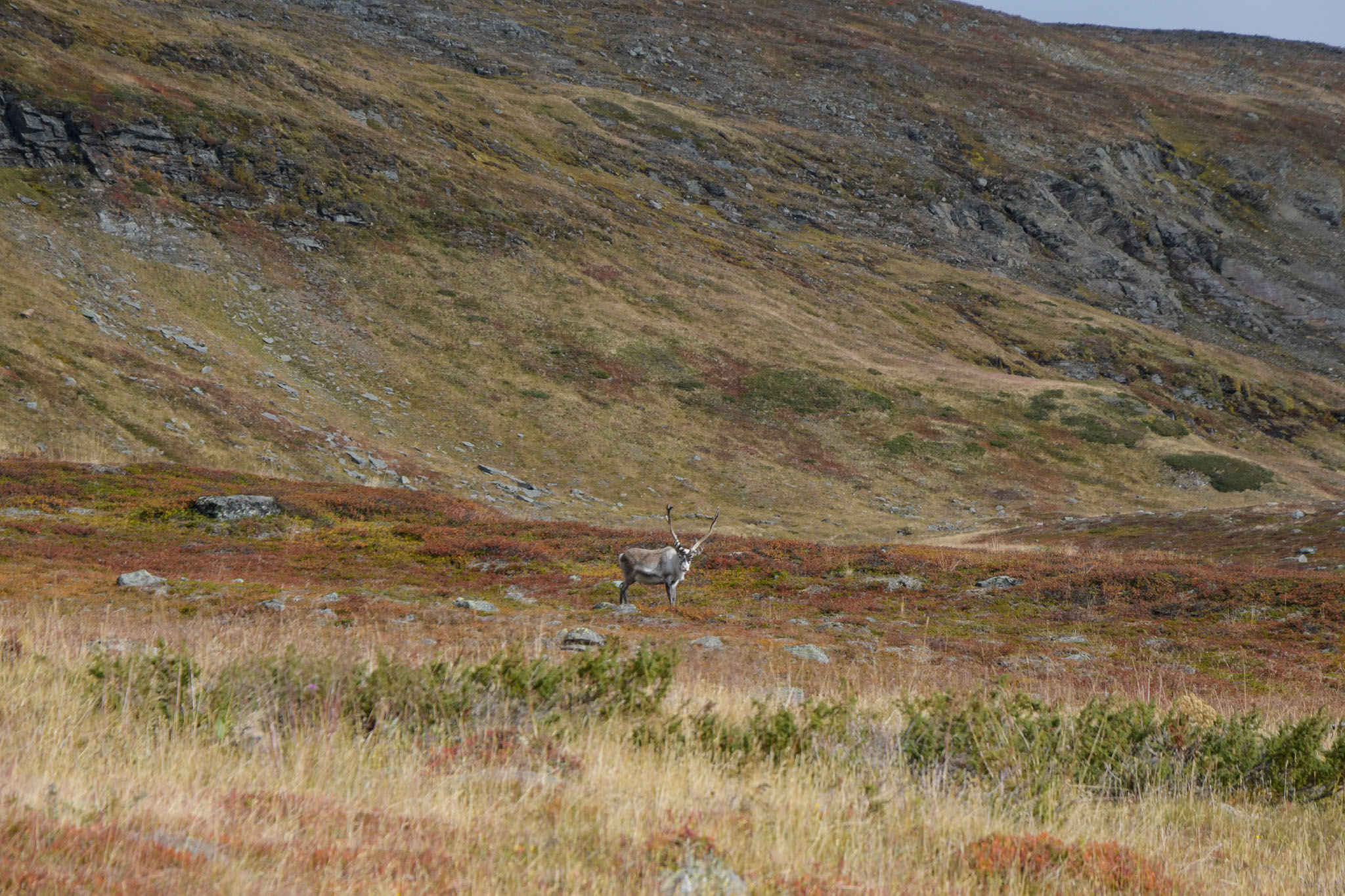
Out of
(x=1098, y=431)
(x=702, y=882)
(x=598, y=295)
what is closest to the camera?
(x=702, y=882)

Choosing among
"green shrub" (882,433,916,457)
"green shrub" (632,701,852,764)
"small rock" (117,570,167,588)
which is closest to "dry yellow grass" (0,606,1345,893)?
"green shrub" (632,701,852,764)

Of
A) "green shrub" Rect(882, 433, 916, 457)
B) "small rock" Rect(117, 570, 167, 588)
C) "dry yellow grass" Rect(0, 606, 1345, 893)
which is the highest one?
"dry yellow grass" Rect(0, 606, 1345, 893)

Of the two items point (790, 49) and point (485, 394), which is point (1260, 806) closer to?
point (485, 394)

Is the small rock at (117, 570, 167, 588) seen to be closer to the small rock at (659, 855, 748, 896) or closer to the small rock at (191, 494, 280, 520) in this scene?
the small rock at (191, 494, 280, 520)

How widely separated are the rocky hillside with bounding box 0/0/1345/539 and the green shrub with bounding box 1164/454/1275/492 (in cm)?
23

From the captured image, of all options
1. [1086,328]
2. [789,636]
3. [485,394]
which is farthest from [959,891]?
[1086,328]

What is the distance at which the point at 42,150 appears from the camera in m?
47.2

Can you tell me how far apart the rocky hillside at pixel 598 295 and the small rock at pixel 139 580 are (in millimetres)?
17127

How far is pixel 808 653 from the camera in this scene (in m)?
13.5

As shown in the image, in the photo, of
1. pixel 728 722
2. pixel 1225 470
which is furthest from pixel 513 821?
pixel 1225 470

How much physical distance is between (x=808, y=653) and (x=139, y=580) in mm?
13748

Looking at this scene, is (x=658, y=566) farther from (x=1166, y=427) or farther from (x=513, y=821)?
(x=1166, y=427)

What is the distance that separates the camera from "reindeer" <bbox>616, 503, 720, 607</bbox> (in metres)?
17.8

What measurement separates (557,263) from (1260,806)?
60.8 metres
